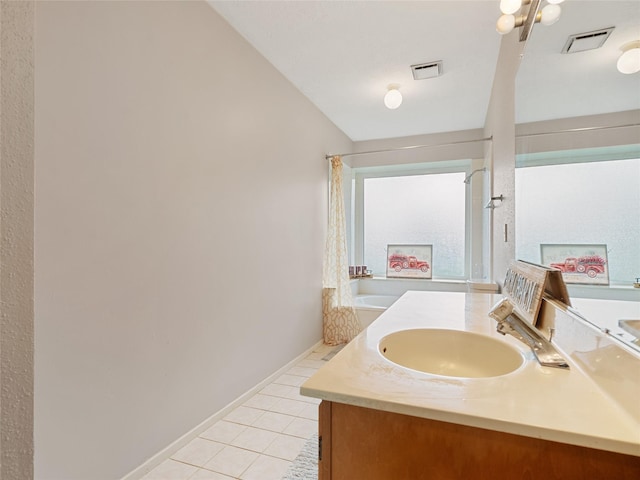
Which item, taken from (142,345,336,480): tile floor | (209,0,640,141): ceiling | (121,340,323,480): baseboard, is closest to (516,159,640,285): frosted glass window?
(209,0,640,141): ceiling

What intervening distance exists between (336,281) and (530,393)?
9.07ft

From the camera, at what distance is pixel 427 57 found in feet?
7.88

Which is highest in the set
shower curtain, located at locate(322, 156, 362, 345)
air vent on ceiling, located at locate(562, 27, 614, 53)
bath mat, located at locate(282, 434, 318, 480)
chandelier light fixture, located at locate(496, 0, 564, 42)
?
chandelier light fixture, located at locate(496, 0, 564, 42)

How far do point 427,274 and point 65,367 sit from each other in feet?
12.5

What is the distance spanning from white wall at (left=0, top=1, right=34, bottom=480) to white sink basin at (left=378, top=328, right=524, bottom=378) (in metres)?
0.87

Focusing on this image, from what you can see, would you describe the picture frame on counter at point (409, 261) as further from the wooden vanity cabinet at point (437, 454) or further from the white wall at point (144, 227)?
the wooden vanity cabinet at point (437, 454)

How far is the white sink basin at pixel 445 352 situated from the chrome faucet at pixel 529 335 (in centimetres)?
12

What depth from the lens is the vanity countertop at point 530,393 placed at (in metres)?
0.56

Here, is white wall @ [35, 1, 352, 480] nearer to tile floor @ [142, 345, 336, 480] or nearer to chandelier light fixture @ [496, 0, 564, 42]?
tile floor @ [142, 345, 336, 480]

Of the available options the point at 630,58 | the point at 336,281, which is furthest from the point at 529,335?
the point at 336,281

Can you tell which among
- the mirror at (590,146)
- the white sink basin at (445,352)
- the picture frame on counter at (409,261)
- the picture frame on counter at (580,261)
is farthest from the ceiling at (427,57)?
the picture frame on counter at (409,261)

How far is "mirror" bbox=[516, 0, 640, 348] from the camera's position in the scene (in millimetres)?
655

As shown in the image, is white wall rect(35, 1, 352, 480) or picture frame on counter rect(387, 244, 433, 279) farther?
picture frame on counter rect(387, 244, 433, 279)

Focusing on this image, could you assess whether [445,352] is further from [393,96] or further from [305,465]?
[393,96]
